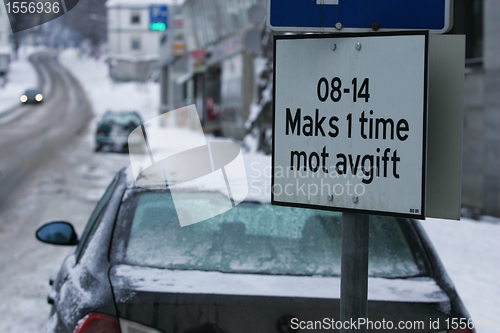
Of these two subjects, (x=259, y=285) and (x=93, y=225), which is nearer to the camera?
(x=259, y=285)

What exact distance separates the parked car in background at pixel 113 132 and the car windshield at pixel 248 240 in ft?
57.4

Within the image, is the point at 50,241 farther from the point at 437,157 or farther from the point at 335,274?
the point at 437,157

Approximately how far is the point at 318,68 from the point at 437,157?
453mm

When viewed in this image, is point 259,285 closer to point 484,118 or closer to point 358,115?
point 358,115

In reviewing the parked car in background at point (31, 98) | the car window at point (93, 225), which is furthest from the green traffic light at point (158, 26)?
the car window at point (93, 225)

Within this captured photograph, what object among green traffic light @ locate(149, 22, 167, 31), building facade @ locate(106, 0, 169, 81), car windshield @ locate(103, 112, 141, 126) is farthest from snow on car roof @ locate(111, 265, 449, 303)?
building facade @ locate(106, 0, 169, 81)

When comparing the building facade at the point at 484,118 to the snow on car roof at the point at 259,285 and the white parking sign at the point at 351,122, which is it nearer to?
the snow on car roof at the point at 259,285

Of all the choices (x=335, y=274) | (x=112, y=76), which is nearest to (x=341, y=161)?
(x=335, y=274)

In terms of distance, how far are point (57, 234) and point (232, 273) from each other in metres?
1.44

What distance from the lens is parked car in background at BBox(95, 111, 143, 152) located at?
20.2 meters

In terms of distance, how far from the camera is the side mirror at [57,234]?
3455mm

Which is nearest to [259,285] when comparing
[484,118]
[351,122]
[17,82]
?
[351,122]

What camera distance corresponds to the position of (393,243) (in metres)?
2.86

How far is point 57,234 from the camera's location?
3469mm
